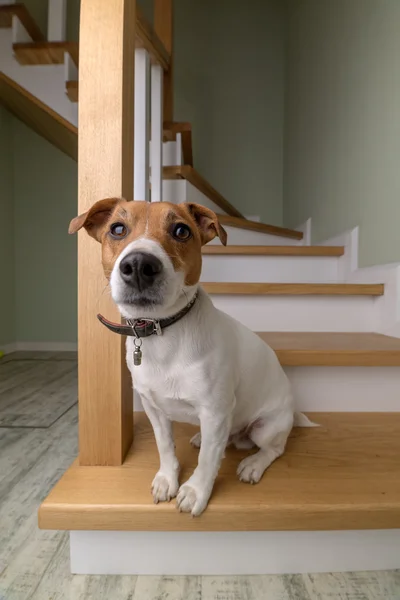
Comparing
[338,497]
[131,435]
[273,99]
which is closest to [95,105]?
[131,435]

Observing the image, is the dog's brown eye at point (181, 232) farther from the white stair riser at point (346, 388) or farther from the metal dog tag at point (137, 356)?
the white stair riser at point (346, 388)

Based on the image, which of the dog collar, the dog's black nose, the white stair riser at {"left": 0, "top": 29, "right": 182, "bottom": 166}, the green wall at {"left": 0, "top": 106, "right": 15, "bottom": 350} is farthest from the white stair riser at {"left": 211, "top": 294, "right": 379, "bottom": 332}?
the green wall at {"left": 0, "top": 106, "right": 15, "bottom": 350}

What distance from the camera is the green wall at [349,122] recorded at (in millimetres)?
1410

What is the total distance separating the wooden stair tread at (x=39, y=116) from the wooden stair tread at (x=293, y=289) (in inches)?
49.6


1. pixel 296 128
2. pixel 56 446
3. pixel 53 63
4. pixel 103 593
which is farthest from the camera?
pixel 296 128

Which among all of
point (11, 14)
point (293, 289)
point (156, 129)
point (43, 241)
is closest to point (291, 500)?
point (293, 289)

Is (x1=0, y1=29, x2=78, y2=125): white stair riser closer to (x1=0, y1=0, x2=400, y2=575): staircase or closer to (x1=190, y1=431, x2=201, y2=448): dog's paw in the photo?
(x1=0, y1=0, x2=400, y2=575): staircase

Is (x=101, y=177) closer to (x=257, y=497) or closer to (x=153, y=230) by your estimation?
(x=153, y=230)

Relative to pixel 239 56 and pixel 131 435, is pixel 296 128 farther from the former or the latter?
pixel 131 435

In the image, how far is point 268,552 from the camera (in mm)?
787

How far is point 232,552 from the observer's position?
0.79 metres

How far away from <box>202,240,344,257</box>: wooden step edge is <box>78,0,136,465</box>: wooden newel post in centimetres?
88

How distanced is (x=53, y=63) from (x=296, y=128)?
163 centimetres

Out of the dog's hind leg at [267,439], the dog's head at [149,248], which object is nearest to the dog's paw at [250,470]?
the dog's hind leg at [267,439]
